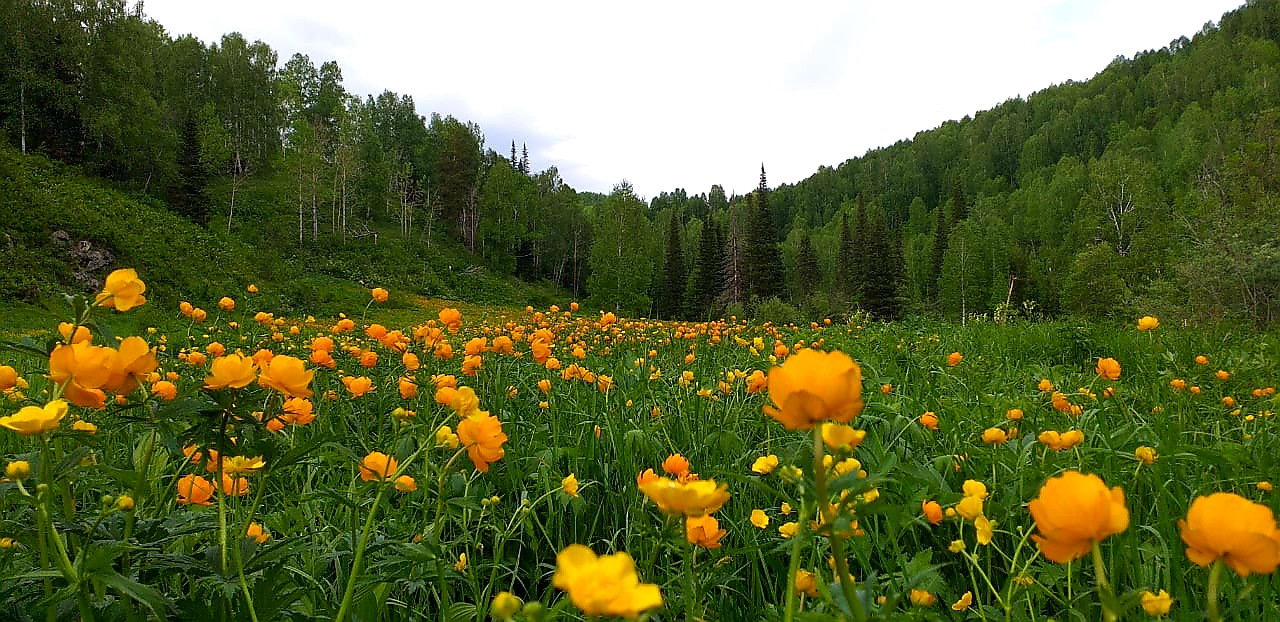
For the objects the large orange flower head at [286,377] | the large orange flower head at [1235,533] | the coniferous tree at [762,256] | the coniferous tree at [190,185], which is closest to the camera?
the large orange flower head at [1235,533]

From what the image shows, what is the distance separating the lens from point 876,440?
1.67m

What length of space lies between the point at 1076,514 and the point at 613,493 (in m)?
1.41

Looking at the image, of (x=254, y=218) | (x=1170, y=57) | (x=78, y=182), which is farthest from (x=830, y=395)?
(x=1170, y=57)

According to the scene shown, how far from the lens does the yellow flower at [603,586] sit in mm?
381

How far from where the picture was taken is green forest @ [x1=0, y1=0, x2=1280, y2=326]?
583 inches

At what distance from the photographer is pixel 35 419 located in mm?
684

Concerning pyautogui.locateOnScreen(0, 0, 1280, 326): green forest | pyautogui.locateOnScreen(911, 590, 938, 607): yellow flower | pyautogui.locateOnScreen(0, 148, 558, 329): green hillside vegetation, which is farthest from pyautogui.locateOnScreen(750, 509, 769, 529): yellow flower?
pyautogui.locateOnScreen(0, 148, 558, 329): green hillside vegetation

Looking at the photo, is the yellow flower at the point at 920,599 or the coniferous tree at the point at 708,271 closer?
the yellow flower at the point at 920,599

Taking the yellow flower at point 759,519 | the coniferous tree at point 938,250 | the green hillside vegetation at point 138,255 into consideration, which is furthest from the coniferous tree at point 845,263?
the yellow flower at point 759,519

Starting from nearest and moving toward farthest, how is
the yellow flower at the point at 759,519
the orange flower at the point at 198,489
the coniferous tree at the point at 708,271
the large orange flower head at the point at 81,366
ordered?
the large orange flower head at the point at 81,366 < the yellow flower at the point at 759,519 < the orange flower at the point at 198,489 < the coniferous tree at the point at 708,271

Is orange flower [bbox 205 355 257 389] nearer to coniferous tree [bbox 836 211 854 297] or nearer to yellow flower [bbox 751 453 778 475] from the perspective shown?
yellow flower [bbox 751 453 778 475]

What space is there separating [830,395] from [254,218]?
3194cm

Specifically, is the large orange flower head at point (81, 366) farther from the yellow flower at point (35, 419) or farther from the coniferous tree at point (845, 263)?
the coniferous tree at point (845, 263)

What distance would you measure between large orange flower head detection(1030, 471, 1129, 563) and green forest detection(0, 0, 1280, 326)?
5050mm
